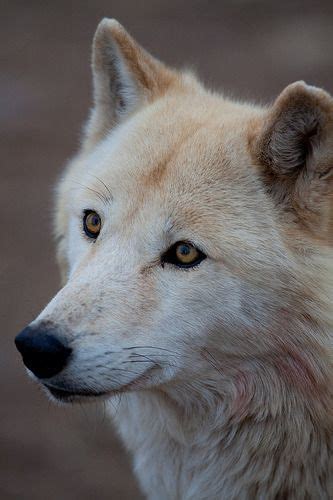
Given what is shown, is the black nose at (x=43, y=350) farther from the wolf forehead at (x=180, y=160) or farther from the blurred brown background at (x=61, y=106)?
the blurred brown background at (x=61, y=106)

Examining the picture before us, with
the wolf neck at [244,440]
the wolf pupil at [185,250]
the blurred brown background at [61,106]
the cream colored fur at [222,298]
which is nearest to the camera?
the cream colored fur at [222,298]

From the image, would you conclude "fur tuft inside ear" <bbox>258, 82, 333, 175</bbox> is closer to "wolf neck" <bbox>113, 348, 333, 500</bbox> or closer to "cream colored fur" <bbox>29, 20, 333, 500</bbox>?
"cream colored fur" <bbox>29, 20, 333, 500</bbox>

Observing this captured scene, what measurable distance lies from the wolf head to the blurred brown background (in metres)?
1.90

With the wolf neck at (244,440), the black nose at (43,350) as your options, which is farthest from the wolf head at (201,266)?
the wolf neck at (244,440)

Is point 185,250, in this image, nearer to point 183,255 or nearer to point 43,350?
point 183,255

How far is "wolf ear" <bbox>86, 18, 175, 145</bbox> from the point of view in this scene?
4.07m

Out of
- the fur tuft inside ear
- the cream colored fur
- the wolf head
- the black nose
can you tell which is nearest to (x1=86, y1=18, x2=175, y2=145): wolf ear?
the cream colored fur

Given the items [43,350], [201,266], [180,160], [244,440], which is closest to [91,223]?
[180,160]

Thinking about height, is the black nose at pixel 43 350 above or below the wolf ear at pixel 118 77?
below

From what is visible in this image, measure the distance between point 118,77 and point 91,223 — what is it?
3.50ft

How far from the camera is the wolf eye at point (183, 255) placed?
→ 327 cm

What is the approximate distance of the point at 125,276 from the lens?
129 inches

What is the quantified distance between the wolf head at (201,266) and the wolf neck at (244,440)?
148mm

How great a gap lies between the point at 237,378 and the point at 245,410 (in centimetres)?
18
